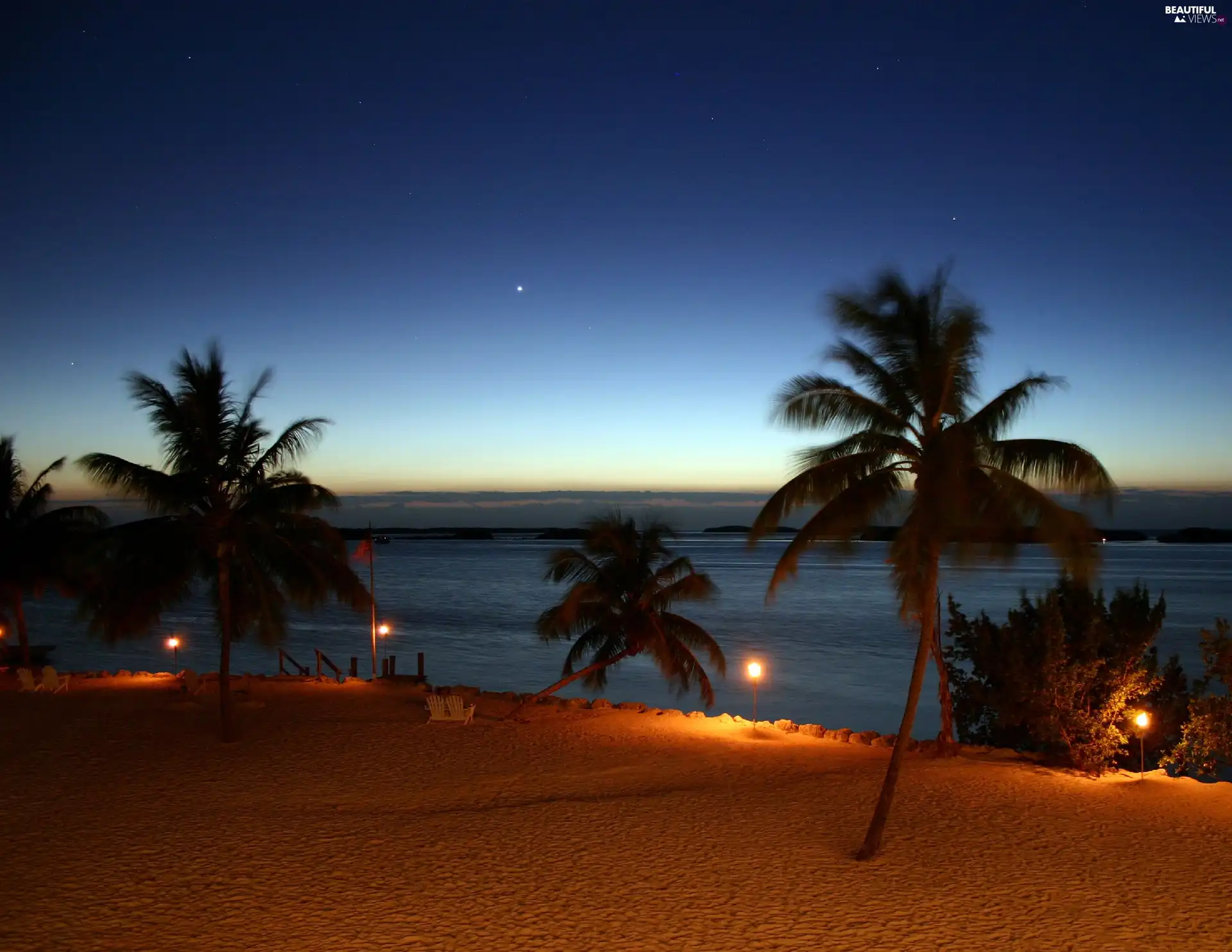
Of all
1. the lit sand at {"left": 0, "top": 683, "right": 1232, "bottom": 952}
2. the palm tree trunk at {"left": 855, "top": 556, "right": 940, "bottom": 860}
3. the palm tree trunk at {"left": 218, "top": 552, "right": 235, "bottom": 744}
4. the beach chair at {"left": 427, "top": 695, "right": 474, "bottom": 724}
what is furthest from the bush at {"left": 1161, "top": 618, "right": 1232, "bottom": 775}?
the palm tree trunk at {"left": 218, "top": 552, "right": 235, "bottom": 744}

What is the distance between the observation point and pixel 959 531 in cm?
840

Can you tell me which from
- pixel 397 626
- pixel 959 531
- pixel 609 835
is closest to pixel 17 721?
pixel 609 835

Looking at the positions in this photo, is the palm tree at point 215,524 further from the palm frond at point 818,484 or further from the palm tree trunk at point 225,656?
the palm frond at point 818,484

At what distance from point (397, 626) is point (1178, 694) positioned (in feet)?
150

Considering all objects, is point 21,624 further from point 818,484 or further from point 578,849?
point 818,484

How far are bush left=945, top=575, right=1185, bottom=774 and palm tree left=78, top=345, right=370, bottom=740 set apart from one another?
34.4ft

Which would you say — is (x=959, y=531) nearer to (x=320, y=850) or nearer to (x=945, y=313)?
(x=945, y=313)

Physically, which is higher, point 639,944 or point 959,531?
point 959,531

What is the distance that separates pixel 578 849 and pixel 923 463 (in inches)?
203

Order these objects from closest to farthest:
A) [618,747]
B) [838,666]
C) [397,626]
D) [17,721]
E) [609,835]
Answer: [609,835], [618,747], [17,721], [838,666], [397,626]

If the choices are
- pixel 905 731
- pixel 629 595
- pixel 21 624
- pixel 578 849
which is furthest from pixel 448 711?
pixel 21 624

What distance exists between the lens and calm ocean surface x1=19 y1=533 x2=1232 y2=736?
107ft

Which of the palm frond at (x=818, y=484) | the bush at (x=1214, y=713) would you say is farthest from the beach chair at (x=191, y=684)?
the bush at (x=1214, y=713)

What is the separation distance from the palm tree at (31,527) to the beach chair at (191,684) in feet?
14.1
